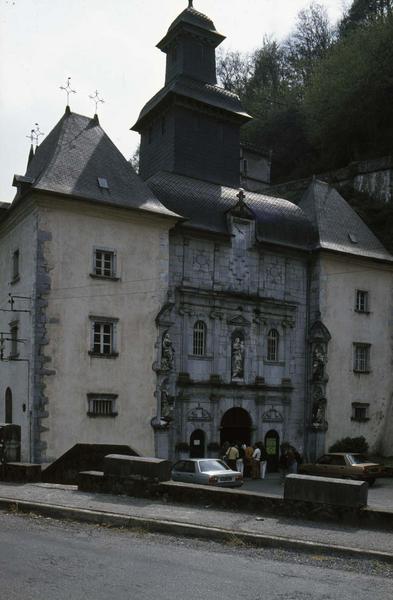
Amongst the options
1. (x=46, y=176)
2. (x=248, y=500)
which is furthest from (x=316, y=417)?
(x=248, y=500)

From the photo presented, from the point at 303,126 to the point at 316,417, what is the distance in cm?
3543

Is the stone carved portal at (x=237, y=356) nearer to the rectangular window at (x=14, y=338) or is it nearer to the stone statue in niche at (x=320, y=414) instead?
the stone statue in niche at (x=320, y=414)

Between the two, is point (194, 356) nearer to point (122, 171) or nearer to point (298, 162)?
point (122, 171)

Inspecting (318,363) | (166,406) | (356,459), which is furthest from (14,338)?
(356,459)

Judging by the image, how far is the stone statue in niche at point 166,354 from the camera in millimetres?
27797

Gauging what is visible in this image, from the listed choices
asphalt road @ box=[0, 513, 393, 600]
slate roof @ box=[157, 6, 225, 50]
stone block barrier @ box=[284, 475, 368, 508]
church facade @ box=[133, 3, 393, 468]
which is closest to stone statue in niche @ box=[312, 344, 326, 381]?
church facade @ box=[133, 3, 393, 468]

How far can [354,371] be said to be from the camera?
33.6m

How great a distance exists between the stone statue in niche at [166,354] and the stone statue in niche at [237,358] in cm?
370

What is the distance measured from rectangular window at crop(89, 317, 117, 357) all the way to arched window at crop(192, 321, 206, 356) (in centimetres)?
430

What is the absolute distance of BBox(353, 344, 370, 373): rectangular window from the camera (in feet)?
112

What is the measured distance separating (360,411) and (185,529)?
2377cm

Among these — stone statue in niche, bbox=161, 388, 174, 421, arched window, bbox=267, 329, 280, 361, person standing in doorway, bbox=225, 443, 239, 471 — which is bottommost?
person standing in doorway, bbox=225, 443, 239, 471

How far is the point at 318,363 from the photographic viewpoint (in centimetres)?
3228

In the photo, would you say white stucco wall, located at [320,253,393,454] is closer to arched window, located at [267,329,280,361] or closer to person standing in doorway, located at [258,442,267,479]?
arched window, located at [267,329,280,361]
